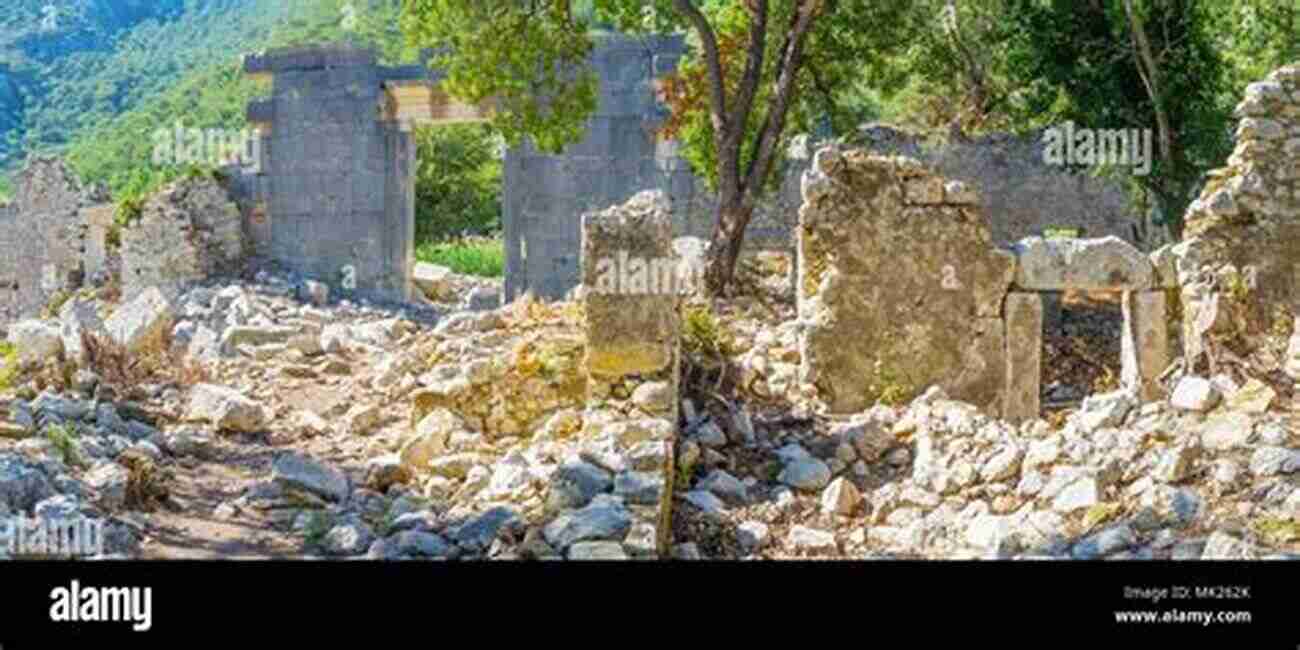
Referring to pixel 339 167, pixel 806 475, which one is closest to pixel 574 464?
pixel 806 475

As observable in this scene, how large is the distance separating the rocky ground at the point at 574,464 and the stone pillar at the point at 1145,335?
7.90ft

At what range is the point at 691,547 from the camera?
8.86m

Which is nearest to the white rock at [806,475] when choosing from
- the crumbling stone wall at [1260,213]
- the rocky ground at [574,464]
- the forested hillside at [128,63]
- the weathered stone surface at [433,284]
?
the rocky ground at [574,464]

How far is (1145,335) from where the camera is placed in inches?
546

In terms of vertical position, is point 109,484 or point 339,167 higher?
point 339,167

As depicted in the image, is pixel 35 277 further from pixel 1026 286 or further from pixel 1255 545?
pixel 1255 545

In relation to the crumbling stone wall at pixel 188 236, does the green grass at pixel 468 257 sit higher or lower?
lower

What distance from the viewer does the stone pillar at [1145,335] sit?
13.7 m

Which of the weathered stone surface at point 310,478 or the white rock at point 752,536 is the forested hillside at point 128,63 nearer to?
the weathered stone surface at point 310,478

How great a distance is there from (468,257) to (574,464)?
2472 cm

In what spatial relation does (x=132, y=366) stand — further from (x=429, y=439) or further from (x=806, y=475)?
(x=806, y=475)

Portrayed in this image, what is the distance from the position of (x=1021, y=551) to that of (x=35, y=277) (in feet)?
70.3

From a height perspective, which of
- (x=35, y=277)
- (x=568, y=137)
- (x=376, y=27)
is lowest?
(x=35, y=277)
